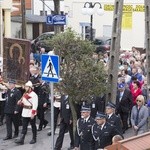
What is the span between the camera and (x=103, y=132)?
1158 centimetres

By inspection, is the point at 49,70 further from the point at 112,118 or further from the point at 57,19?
the point at 57,19

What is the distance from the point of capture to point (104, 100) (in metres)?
14.5

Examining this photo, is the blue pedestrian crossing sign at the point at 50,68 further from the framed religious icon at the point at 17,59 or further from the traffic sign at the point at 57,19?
the traffic sign at the point at 57,19

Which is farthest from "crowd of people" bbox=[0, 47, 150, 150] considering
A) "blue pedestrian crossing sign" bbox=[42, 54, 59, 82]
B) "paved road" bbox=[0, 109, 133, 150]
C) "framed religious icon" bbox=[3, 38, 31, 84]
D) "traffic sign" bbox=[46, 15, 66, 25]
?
"traffic sign" bbox=[46, 15, 66, 25]

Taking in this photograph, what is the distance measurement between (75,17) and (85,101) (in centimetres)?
2822

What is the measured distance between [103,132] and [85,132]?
78 centimetres

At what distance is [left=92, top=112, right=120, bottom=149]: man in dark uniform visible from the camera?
11.6 m

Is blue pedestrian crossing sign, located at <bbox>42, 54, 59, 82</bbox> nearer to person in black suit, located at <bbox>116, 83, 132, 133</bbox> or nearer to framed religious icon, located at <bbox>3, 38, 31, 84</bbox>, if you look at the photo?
framed religious icon, located at <bbox>3, 38, 31, 84</bbox>

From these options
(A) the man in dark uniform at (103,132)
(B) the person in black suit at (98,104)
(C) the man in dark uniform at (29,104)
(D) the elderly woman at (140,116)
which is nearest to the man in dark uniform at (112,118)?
(A) the man in dark uniform at (103,132)

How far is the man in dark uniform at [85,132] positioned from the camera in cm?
1223

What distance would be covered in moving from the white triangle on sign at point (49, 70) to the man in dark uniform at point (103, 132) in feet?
4.78

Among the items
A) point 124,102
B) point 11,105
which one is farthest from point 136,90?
point 11,105

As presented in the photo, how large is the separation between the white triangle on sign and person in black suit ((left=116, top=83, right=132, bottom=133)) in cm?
475

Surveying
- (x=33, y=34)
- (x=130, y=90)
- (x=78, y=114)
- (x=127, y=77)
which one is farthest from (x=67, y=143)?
(x=33, y=34)
